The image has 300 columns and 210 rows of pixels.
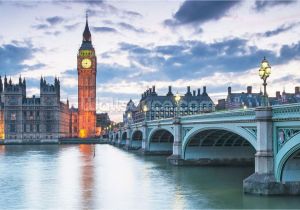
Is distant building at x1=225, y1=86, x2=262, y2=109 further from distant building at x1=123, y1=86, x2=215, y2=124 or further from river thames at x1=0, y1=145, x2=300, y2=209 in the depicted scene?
river thames at x1=0, y1=145, x2=300, y2=209

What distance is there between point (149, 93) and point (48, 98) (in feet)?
116

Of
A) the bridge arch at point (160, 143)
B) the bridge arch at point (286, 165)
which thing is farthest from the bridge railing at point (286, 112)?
the bridge arch at point (160, 143)

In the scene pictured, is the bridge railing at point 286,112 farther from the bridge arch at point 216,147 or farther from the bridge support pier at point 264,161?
the bridge arch at point 216,147

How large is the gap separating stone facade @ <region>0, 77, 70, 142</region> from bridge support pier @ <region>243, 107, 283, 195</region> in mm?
146271

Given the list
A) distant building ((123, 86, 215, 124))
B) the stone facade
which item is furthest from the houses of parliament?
distant building ((123, 86, 215, 124))

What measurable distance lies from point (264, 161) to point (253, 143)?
9.76 ft

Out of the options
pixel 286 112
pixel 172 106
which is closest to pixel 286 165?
pixel 286 112

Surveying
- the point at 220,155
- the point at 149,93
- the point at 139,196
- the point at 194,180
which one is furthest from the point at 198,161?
the point at 149,93

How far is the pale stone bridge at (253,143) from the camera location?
97.8 feet

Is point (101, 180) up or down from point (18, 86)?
down

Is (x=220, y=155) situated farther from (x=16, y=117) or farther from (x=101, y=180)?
(x=16, y=117)

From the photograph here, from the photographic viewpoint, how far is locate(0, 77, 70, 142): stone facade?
175m

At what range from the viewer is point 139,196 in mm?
34375

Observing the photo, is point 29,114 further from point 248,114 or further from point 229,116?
point 248,114
